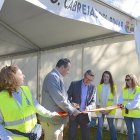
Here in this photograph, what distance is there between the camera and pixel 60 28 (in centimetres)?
835

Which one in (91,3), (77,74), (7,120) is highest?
(91,3)

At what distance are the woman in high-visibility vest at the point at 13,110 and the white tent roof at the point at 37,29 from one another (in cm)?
435

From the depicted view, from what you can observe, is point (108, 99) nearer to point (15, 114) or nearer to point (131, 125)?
point (131, 125)

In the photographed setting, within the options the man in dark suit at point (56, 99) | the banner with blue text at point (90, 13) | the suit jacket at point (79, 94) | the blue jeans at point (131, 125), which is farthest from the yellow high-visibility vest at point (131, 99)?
the man in dark suit at point (56, 99)

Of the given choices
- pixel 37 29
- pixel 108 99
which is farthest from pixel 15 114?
pixel 37 29

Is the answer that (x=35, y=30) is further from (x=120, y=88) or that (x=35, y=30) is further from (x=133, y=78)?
(x=133, y=78)

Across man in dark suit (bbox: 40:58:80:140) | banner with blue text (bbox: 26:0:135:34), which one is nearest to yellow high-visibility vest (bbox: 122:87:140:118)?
banner with blue text (bbox: 26:0:135:34)

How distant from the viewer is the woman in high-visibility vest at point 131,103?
656cm

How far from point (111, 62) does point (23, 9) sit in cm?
243

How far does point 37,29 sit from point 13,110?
5.73m

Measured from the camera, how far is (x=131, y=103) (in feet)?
21.4

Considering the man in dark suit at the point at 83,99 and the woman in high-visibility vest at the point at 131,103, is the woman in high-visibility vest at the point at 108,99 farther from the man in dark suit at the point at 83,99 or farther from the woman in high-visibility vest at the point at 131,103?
the man in dark suit at the point at 83,99

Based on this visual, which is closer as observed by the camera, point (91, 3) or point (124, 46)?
point (91, 3)

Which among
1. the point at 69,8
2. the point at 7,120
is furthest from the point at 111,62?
the point at 7,120
